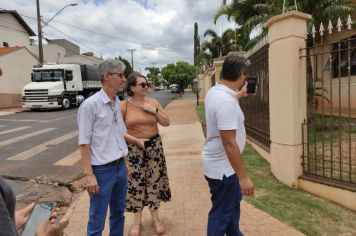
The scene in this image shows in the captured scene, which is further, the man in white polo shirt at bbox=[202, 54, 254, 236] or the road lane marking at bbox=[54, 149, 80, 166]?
the road lane marking at bbox=[54, 149, 80, 166]

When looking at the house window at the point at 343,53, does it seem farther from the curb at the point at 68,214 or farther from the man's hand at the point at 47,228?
the man's hand at the point at 47,228

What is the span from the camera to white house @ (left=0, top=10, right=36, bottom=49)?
34688 mm

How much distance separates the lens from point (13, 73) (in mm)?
28156

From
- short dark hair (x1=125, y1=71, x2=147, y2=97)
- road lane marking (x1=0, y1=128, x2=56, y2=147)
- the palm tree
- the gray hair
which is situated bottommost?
road lane marking (x1=0, y1=128, x2=56, y2=147)

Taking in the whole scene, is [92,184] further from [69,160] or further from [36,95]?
[36,95]

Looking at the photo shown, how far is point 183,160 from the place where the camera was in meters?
7.96

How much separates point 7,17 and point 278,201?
35921mm

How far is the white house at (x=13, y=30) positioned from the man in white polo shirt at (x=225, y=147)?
3604 cm

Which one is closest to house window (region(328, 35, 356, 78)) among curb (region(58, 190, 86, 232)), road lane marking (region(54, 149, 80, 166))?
curb (region(58, 190, 86, 232))

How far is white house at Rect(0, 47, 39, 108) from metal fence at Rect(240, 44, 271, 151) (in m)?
21.4

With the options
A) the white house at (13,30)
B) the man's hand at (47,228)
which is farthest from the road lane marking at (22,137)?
the white house at (13,30)

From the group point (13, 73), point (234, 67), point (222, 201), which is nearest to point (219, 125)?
point (234, 67)

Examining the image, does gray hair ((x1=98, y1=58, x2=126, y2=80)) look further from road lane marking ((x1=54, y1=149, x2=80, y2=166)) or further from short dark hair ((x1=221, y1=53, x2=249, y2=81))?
road lane marking ((x1=54, y1=149, x2=80, y2=166))

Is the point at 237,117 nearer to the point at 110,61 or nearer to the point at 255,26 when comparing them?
the point at 110,61
